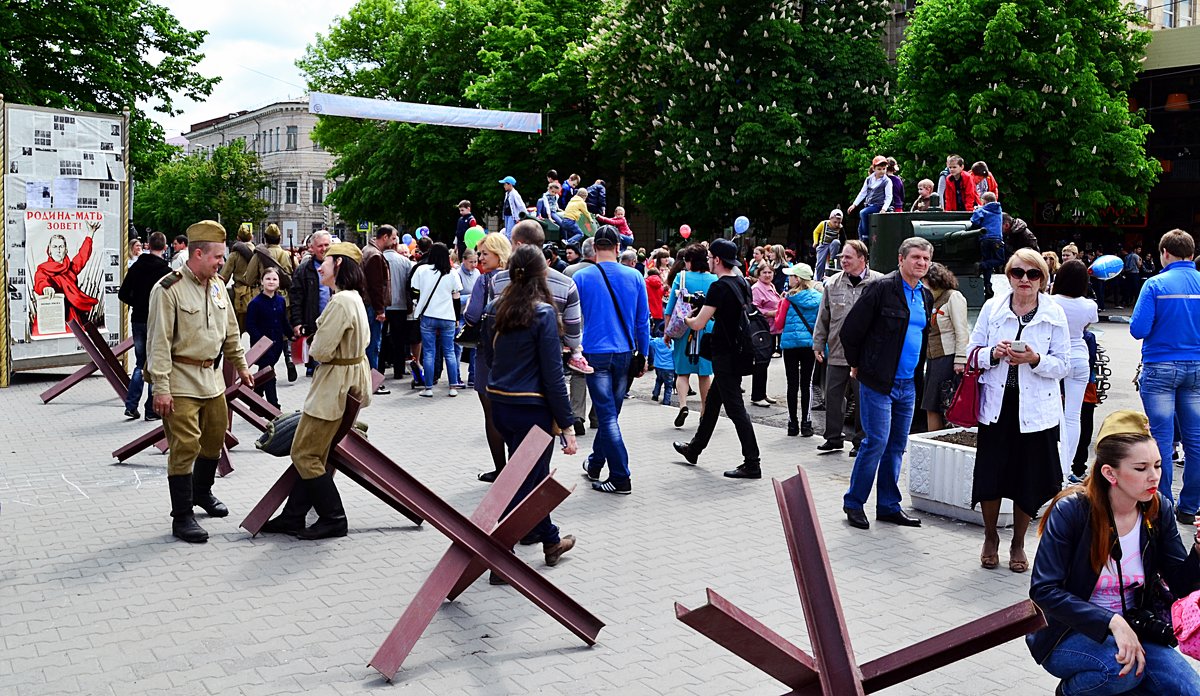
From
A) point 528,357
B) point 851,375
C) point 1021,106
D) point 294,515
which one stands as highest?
point 1021,106

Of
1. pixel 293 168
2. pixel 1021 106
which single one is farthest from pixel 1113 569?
pixel 293 168

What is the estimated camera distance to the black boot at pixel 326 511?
748 cm

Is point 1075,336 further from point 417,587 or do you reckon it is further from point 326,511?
point 326,511

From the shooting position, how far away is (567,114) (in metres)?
41.1

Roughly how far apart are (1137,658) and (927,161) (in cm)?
2876

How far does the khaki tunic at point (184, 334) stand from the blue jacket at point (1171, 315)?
6.32m

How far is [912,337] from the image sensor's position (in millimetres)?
7949

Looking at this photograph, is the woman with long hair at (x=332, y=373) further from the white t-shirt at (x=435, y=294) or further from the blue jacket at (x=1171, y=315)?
the white t-shirt at (x=435, y=294)

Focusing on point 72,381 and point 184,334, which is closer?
point 184,334

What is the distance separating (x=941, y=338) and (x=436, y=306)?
22.2ft

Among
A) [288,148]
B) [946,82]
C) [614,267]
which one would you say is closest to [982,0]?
[946,82]

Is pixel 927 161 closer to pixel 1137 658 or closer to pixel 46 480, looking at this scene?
pixel 46 480

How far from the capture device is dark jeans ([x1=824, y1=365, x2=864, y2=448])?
10.4 metres

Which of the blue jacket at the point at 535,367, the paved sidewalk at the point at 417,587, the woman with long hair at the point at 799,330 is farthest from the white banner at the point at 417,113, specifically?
the blue jacket at the point at 535,367
